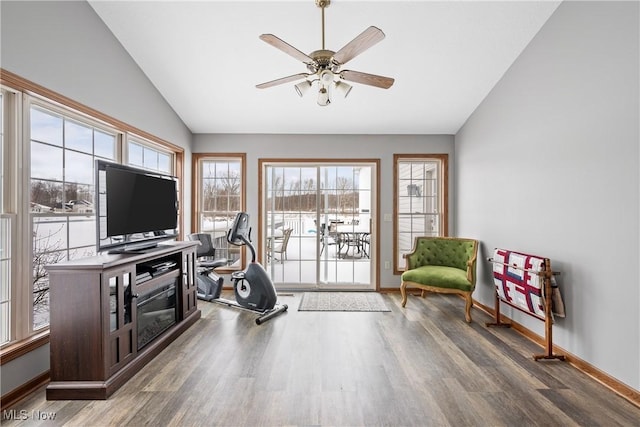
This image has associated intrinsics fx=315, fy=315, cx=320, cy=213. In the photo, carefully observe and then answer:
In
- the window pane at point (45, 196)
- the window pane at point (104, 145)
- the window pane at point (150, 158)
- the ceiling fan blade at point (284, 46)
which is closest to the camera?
the ceiling fan blade at point (284, 46)

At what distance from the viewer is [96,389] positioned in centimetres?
218

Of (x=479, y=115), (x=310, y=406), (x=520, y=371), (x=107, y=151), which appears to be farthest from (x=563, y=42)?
(x=107, y=151)

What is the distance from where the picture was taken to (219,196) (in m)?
5.08

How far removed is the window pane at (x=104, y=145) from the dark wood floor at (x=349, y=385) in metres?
2.03

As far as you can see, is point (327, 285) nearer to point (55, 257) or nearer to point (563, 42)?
point (55, 257)

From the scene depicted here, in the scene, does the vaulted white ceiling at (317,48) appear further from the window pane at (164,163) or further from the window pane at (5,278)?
the window pane at (5,278)

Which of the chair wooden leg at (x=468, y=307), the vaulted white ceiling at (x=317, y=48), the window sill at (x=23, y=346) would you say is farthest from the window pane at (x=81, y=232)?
the chair wooden leg at (x=468, y=307)

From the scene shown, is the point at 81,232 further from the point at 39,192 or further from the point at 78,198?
the point at 39,192

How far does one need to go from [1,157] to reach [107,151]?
1.11 meters

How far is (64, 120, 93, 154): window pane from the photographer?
273cm

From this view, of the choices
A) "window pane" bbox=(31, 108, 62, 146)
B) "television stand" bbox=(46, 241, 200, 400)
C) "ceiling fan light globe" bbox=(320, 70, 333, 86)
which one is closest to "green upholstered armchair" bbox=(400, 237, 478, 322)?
"ceiling fan light globe" bbox=(320, 70, 333, 86)

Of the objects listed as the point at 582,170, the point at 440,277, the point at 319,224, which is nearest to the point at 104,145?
the point at 319,224

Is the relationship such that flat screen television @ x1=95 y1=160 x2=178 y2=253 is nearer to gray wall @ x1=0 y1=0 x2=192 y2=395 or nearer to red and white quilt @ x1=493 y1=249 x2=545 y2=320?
gray wall @ x1=0 y1=0 x2=192 y2=395
